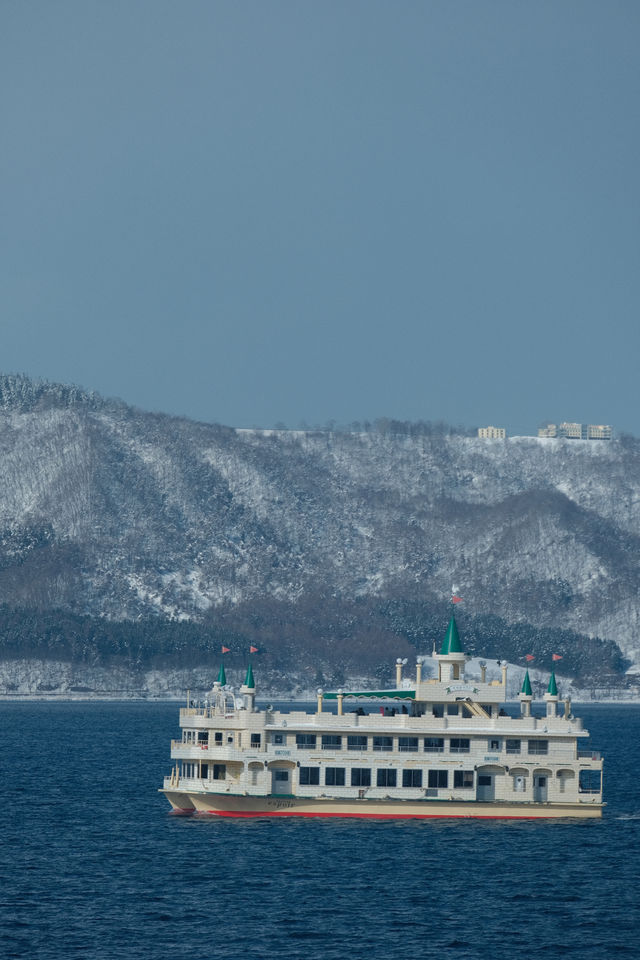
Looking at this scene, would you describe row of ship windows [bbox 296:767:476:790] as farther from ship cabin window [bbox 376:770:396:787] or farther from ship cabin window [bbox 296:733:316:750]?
ship cabin window [bbox 296:733:316:750]

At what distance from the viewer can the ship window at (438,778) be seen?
9925 centimetres

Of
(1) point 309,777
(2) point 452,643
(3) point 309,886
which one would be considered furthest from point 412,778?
(3) point 309,886

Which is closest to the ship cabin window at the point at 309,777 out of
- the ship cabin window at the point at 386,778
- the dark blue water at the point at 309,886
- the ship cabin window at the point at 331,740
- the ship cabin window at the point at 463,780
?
the ship cabin window at the point at 331,740

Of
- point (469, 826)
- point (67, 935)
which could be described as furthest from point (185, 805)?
point (67, 935)

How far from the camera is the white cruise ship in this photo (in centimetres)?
9900

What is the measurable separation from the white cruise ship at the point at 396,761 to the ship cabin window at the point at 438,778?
5 cm

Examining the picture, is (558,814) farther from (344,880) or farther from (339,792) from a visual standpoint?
(344,880)

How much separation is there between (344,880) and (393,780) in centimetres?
1541

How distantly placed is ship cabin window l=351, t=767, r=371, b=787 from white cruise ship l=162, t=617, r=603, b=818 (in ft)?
0.18

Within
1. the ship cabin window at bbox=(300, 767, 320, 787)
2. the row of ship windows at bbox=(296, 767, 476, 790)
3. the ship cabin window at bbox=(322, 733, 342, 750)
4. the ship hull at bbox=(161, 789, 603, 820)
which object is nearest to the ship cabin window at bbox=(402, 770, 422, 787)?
the row of ship windows at bbox=(296, 767, 476, 790)

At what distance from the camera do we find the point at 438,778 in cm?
9938

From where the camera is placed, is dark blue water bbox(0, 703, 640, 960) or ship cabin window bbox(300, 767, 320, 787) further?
ship cabin window bbox(300, 767, 320, 787)

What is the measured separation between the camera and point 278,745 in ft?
326

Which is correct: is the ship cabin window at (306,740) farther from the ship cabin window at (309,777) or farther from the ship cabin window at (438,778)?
the ship cabin window at (438,778)
